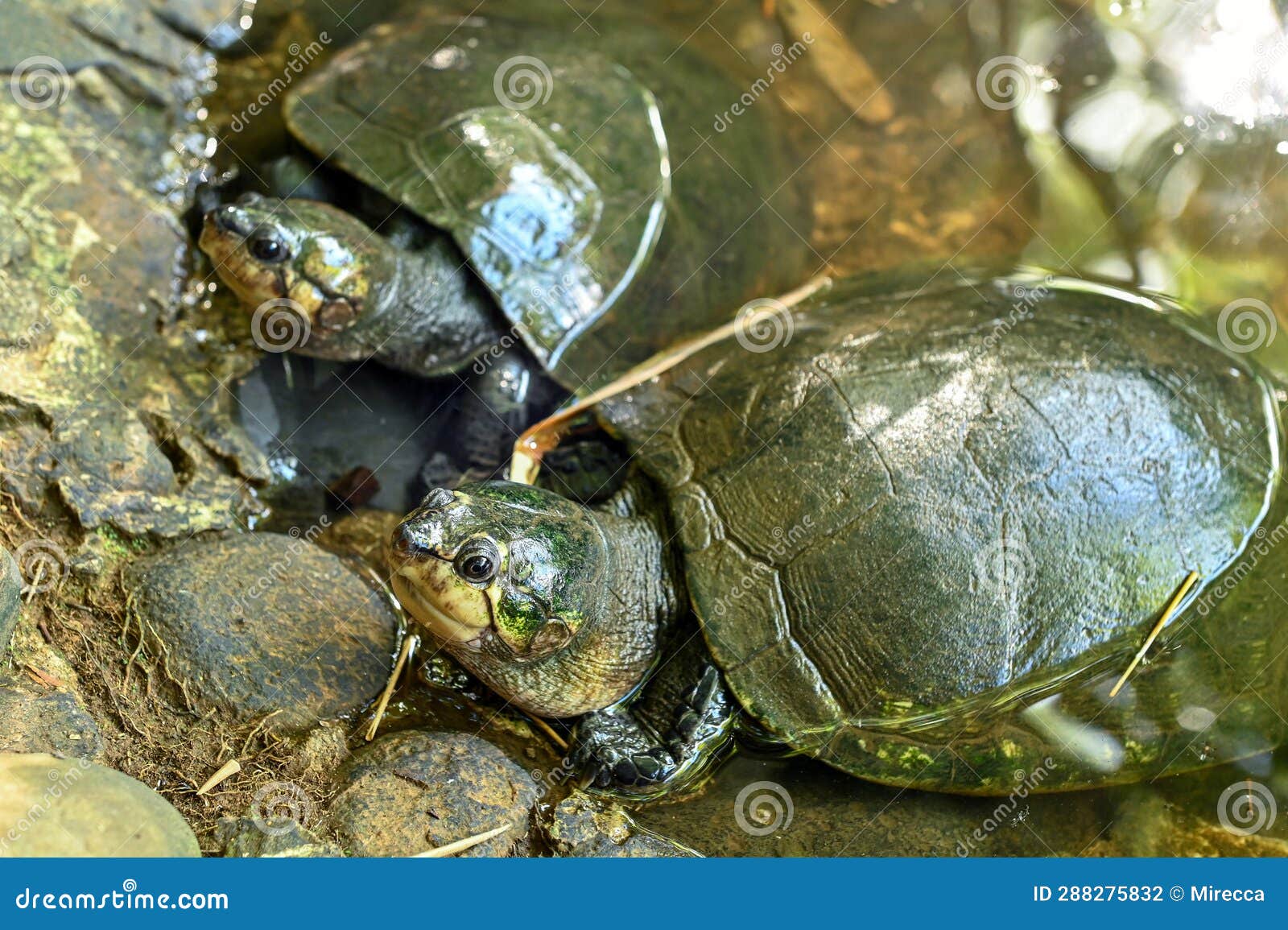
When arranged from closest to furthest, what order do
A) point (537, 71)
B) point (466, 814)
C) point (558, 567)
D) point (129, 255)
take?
1. point (466, 814)
2. point (558, 567)
3. point (129, 255)
4. point (537, 71)

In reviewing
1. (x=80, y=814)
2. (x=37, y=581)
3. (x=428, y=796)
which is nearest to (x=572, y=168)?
(x=37, y=581)

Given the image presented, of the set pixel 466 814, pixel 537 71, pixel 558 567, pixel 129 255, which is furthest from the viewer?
pixel 537 71

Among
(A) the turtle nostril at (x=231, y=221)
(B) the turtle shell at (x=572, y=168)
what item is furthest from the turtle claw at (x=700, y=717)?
(A) the turtle nostril at (x=231, y=221)

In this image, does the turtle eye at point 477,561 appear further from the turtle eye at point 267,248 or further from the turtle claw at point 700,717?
the turtle eye at point 267,248

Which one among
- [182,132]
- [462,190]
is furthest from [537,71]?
[182,132]

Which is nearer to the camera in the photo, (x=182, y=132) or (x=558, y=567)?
(x=558, y=567)

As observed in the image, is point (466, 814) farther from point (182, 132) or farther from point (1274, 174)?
point (1274, 174)
